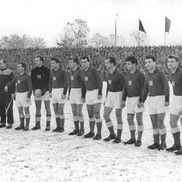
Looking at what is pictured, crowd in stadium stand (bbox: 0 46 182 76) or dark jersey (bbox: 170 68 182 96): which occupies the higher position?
crowd in stadium stand (bbox: 0 46 182 76)

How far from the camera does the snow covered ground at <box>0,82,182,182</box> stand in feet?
18.9

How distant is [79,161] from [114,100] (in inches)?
81.3

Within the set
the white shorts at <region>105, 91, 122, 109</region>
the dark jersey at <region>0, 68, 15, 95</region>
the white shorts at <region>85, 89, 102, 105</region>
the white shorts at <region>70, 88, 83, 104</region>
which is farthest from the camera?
the dark jersey at <region>0, 68, 15, 95</region>

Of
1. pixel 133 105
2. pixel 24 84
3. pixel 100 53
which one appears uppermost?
pixel 100 53

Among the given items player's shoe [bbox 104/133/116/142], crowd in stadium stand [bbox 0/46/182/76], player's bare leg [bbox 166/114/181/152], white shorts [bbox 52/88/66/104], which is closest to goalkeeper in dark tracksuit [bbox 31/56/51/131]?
white shorts [bbox 52/88/66/104]

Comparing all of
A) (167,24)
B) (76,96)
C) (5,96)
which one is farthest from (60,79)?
(167,24)

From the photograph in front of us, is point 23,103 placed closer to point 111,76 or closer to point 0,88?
point 0,88

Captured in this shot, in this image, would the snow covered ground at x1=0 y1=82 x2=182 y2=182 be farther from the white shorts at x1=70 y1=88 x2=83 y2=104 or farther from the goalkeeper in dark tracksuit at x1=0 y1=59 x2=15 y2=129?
the goalkeeper in dark tracksuit at x1=0 y1=59 x2=15 y2=129

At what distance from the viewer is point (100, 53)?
29.7m

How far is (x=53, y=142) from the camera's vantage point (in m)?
8.33

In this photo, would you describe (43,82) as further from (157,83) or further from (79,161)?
(79,161)

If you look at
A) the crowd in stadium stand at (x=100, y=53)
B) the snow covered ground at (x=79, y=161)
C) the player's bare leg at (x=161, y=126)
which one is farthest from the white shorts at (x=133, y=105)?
the crowd in stadium stand at (x=100, y=53)

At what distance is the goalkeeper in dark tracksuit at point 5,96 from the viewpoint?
10.4m

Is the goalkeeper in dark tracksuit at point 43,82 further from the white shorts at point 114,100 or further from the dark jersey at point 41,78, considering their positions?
the white shorts at point 114,100
